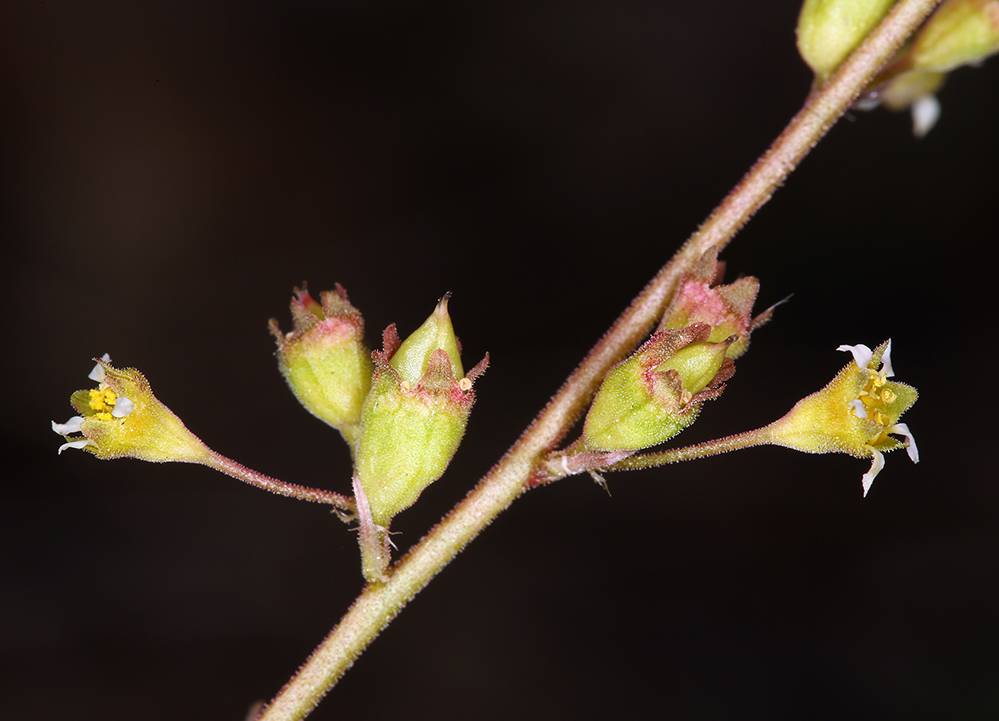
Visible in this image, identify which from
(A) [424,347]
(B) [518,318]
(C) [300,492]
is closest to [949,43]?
(A) [424,347]

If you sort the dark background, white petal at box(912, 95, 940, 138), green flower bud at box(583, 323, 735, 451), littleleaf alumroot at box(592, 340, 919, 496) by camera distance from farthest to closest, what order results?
the dark background, white petal at box(912, 95, 940, 138), littleleaf alumroot at box(592, 340, 919, 496), green flower bud at box(583, 323, 735, 451)

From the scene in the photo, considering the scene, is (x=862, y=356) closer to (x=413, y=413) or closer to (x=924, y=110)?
(x=413, y=413)

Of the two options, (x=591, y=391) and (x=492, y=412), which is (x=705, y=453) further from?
(x=492, y=412)

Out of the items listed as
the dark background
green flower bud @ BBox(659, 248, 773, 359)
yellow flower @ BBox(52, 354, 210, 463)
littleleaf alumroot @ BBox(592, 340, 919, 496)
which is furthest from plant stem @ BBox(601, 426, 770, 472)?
the dark background

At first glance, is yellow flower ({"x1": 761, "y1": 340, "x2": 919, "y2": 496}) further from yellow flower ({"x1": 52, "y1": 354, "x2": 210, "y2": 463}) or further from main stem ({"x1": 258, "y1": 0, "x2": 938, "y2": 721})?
yellow flower ({"x1": 52, "y1": 354, "x2": 210, "y2": 463})

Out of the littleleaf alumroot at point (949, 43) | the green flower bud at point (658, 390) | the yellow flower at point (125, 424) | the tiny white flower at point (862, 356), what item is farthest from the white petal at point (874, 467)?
the yellow flower at point (125, 424)

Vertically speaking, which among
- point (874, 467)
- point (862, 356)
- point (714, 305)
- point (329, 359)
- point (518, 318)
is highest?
point (518, 318)

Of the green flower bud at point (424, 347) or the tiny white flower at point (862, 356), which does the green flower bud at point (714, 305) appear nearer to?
the tiny white flower at point (862, 356)

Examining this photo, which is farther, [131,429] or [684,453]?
[131,429]
